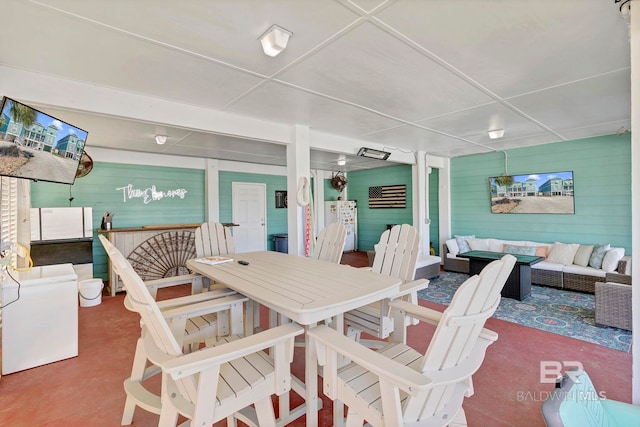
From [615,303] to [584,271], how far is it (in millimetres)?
1547

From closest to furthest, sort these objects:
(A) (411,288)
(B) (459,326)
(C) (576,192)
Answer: (B) (459,326) < (A) (411,288) < (C) (576,192)

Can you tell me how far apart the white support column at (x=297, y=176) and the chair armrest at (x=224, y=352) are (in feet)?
8.45

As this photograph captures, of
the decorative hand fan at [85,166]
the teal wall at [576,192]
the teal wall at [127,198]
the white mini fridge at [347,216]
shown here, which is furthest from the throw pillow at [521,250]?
the decorative hand fan at [85,166]

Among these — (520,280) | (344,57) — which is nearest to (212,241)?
(344,57)

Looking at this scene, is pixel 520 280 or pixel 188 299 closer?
pixel 188 299

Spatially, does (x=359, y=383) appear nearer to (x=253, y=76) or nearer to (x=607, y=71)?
(x=253, y=76)

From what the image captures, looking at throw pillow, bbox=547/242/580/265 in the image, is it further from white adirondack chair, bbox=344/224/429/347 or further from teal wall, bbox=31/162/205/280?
teal wall, bbox=31/162/205/280

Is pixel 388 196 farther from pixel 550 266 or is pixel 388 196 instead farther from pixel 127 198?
pixel 127 198

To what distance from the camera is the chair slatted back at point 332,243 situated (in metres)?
3.12

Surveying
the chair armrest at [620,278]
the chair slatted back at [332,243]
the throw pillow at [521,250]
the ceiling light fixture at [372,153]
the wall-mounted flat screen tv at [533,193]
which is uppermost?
the ceiling light fixture at [372,153]

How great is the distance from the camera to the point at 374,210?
28.2 ft

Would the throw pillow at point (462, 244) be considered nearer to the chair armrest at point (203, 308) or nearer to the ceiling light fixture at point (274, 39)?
the chair armrest at point (203, 308)

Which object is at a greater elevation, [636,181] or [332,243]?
[636,181]

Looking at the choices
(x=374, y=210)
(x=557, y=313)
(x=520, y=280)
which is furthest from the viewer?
(x=374, y=210)
